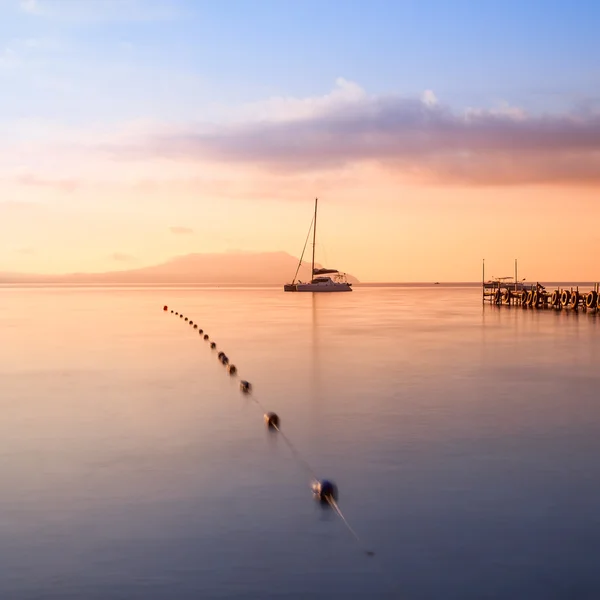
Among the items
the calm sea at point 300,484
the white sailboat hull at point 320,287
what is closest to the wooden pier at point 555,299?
the calm sea at point 300,484

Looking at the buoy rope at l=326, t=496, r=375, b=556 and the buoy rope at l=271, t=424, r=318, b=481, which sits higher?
the buoy rope at l=326, t=496, r=375, b=556

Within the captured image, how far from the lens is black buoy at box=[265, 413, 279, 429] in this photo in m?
14.0

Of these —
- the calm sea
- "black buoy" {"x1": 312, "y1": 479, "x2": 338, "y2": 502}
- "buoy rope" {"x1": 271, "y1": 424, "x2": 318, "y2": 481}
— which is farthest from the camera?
"buoy rope" {"x1": 271, "y1": 424, "x2": 318, "y2": 481}

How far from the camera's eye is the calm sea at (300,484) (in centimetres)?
701

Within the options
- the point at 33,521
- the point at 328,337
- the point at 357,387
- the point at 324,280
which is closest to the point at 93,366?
the point at 357,387

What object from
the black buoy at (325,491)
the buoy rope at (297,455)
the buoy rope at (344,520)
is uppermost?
the black buoy at (325,491)

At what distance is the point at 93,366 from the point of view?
80.3 ft

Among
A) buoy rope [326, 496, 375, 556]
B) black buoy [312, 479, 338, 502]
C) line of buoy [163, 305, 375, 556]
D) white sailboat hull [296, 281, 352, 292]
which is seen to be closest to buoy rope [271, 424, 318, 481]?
line of buoy [163, 305, 375, 556]

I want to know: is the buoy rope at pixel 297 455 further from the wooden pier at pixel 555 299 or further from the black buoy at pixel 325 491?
the wooden pier at pixel 555 299

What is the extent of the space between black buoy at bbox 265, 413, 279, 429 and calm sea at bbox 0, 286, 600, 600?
0.58ft

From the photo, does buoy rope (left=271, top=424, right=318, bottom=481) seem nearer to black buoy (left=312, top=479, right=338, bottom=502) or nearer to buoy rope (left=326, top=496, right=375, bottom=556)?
black buoy (left=312, top=479, right=338, bottom=502)

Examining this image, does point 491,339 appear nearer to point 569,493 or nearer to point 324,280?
point 569,493

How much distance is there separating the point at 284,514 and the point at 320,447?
3524mm

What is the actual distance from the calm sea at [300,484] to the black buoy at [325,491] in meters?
0.15
